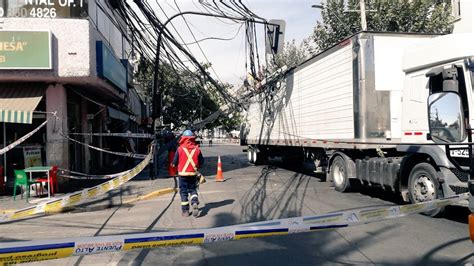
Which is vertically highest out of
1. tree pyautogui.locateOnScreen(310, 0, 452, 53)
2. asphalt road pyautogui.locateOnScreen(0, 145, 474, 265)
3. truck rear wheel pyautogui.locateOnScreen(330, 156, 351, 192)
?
tree pyautogui.locateOnScreen(310, 0, 452, 53)

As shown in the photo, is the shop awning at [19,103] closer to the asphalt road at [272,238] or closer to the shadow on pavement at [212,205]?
the asphalt road at [272,238]

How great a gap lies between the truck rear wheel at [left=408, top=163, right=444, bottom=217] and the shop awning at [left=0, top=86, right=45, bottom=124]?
8.98m

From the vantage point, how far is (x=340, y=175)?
11.2m

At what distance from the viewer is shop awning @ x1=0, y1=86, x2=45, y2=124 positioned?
10453mm

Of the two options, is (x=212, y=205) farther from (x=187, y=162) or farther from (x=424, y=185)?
(x=424, y=185)

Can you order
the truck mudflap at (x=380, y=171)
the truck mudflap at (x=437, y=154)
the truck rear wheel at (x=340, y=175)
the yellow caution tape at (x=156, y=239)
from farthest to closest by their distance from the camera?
1. the truck rear wheel at (x=340, y=175)
2. the truck mudflap at (x=380, y=171)
3. the truck mudflap at (x=437, y=154)
4. the yellow caution tape at (x=156, y=239)

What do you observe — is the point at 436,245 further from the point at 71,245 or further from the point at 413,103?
the point at 71,245

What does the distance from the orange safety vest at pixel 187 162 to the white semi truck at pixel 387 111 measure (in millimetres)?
3475

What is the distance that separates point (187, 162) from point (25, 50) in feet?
18.6

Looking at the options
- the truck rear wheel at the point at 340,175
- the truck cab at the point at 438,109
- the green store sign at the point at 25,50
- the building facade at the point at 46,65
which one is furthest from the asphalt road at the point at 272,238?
the green store sign at the point at 25,50

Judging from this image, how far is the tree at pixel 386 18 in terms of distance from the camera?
1806 centimetres

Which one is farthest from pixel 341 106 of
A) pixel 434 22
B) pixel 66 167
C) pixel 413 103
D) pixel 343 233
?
pixel 434 22

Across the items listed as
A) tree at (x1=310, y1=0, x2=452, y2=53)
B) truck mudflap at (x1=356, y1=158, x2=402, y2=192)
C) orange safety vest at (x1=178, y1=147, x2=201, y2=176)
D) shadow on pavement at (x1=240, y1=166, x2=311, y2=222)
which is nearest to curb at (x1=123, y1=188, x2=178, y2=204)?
shadow on pavement at (x1=240, y1=166, x2=311, y2=222)

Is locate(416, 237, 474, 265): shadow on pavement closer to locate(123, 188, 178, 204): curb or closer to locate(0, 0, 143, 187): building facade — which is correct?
locate(123, 188, 178, 204): curb
